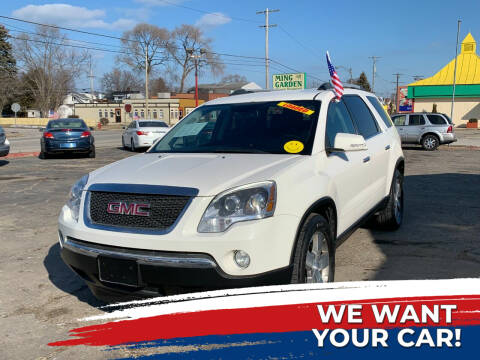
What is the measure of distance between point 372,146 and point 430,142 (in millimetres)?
18198

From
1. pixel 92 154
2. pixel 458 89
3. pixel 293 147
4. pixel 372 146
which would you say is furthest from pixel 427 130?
pixel 458 89

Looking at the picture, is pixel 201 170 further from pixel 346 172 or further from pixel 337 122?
pixel 337 122

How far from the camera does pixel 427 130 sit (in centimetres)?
2188

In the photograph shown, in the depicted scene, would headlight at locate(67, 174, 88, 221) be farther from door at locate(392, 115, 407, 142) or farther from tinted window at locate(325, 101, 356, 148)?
door at locate(392, 115, 407, 142)

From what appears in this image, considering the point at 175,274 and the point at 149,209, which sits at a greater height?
the point at 149,209

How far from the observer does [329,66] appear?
5242 millimetres

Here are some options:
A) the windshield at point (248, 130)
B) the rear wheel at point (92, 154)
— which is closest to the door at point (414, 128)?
the rear wheel at point (92, 154)

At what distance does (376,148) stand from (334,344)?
112 inches

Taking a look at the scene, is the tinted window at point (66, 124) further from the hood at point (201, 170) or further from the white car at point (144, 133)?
the hood at point (201, 170)

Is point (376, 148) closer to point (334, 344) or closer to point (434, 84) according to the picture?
point (334, 344)

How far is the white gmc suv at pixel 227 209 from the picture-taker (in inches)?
117

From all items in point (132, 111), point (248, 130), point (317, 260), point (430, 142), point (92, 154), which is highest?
point (132, 111)

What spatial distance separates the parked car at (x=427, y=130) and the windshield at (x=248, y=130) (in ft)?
62.6

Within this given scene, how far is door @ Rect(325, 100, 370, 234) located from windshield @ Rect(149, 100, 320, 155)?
23 cm
